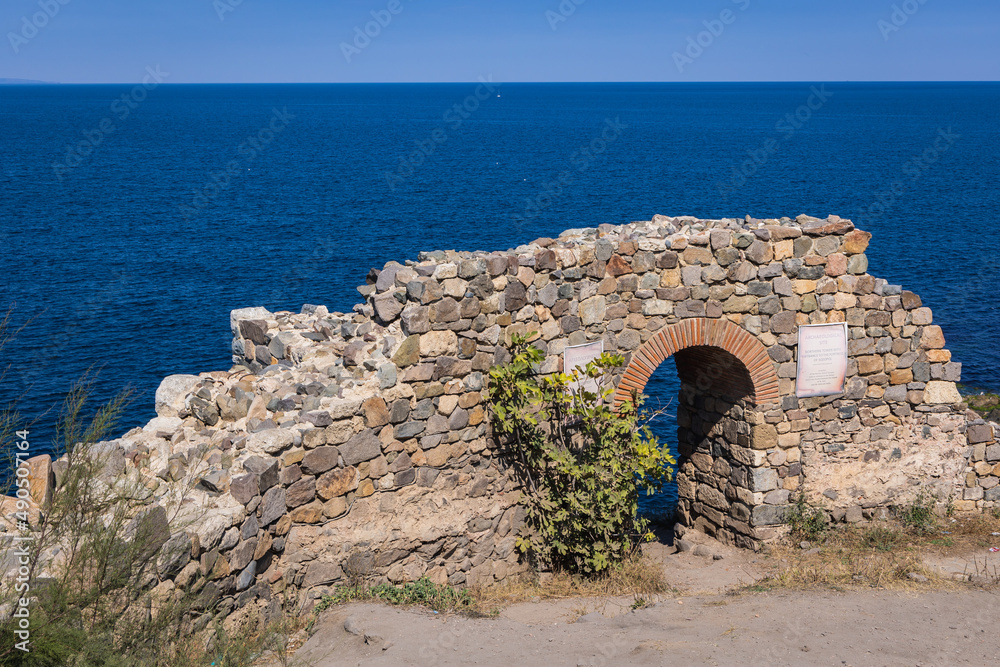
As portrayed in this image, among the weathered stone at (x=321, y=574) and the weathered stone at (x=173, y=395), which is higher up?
the weathered stone at (x=173, y=395)

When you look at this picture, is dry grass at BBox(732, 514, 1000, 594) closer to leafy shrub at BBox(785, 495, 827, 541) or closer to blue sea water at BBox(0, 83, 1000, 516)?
leafy shrub at BBox(785, 495, 827, 541)

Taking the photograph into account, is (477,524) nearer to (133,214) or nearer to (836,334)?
(836,334)

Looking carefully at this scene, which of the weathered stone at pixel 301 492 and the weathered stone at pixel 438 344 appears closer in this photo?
the weathered stone at pixel 301 492

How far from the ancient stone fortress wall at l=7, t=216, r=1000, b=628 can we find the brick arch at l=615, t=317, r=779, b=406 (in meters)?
0.03

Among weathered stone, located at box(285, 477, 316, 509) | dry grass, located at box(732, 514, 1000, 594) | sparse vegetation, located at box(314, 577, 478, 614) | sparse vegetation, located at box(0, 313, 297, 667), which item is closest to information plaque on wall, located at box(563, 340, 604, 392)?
sparse vegetation, located at box(314, 577, 478, 614)

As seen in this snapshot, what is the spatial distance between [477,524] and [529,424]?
56.4 inches

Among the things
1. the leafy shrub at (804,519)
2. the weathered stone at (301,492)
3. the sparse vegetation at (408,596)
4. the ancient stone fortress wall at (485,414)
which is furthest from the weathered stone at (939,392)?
the weathered stone at (301,492)

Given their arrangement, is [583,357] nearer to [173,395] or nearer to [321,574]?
[321,574]

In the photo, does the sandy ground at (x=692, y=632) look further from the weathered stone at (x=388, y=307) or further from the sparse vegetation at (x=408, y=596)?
the weathered stone at (x=388, y=307)

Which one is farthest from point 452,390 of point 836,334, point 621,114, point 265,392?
point 621,114

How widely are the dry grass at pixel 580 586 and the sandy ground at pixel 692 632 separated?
0.28 meters

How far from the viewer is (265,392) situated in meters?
9.64

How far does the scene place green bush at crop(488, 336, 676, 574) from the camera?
33.1 feet

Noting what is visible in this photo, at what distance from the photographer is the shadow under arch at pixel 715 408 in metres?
11.1
